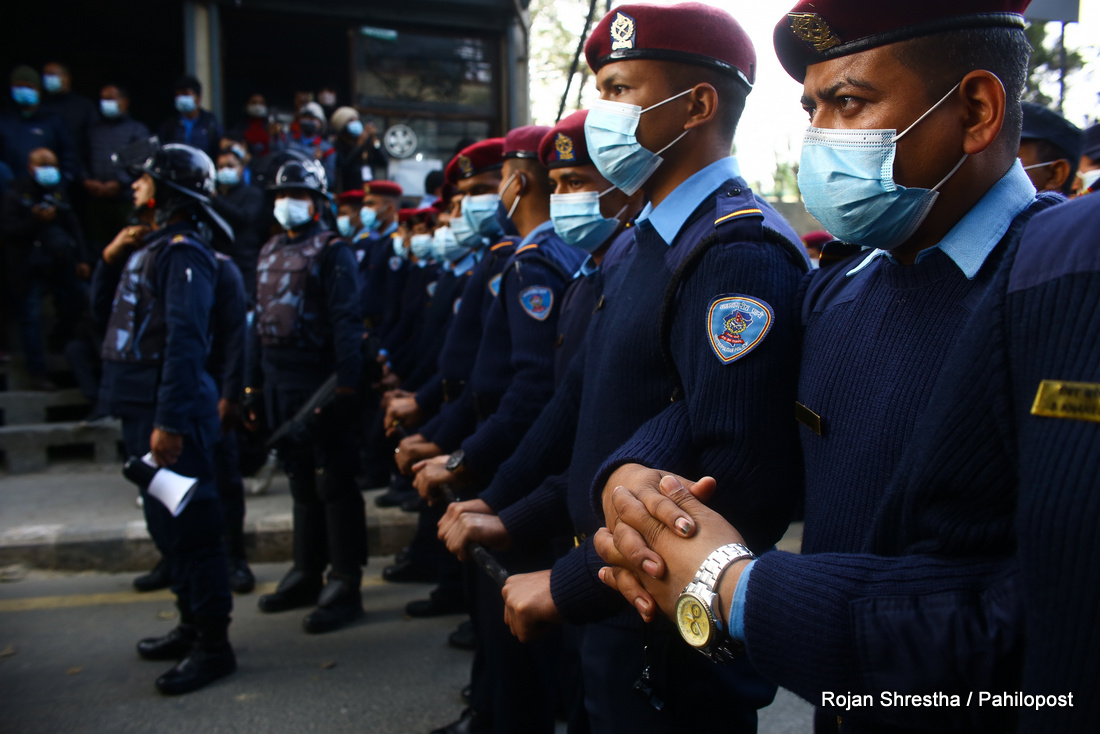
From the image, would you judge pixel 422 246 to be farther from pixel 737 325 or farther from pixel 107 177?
pixel 737 325

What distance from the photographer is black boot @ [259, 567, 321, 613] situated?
445 cm

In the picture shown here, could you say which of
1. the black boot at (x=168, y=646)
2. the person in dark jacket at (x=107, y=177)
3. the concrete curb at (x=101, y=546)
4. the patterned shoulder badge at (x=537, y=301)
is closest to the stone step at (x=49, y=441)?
the concrete curb at (x=101, y=546)

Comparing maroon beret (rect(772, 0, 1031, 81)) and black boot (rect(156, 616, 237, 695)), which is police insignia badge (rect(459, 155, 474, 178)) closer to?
black boot (rect(156, 616, 237, 695))

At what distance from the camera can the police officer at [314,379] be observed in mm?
4344

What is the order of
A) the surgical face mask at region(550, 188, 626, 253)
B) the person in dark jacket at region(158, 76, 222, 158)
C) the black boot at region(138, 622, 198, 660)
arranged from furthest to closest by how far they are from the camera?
the person in dark jacket at region(158, 76, 222, 158) < the black boot at region(138, 622, 198, 660) < the surgical face mask at region(550, 188, 626, 253)

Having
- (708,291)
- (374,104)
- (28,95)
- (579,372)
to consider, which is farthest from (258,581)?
(374,104)

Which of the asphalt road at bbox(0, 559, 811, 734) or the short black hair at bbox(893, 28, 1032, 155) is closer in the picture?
the short black hair at bbox(893, 28, 1032, 155)

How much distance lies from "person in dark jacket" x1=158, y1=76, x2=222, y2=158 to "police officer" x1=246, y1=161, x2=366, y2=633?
4.88 metres

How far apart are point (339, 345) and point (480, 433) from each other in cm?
191

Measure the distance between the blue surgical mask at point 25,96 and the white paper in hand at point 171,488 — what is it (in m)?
6.57

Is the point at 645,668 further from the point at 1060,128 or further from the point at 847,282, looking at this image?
the point at 1060,128

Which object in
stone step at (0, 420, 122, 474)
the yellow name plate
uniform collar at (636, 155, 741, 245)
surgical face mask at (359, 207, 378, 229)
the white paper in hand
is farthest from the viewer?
surgical face mask at (359, 207, 378, 229)

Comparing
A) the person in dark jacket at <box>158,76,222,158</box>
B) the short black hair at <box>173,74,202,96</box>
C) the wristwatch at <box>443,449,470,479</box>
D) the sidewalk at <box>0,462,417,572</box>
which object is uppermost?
the short black hair at <box>173,74,202,96</box>

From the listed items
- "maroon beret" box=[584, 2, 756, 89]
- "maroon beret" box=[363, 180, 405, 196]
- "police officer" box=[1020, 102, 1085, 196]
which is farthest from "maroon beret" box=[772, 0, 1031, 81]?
"maroon beret" box=[363, 180, 405, 196]
